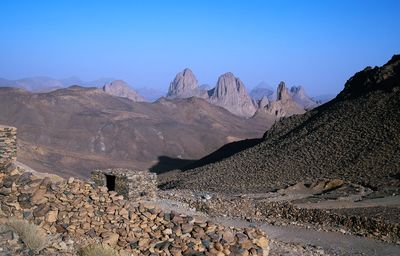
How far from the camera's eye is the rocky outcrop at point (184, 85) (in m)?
170

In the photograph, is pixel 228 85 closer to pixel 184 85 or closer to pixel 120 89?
pixel 184 85

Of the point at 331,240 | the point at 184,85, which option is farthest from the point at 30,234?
the point at 184,85

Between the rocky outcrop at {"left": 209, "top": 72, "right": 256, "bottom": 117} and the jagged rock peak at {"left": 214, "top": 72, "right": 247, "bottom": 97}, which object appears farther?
the jagged rock peak at {"left": 214, "top": 72, "right": 247, "bottom": 97}

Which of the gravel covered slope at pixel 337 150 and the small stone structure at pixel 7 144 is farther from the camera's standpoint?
the gravel covered slope at pixel 337 150

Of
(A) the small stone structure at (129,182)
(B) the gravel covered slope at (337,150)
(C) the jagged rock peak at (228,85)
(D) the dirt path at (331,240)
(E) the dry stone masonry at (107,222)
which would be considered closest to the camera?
(E) the dry stone masonry at (107,222)

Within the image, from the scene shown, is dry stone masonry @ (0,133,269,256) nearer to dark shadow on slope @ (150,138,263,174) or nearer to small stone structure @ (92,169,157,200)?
small stone structure @ (92,169,157,200)

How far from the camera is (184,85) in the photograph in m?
172

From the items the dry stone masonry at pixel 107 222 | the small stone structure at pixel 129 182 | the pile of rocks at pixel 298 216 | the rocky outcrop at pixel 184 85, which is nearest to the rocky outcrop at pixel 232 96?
the rocky outcrop at pixel 184 85

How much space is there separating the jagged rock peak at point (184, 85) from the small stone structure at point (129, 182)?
150966mm

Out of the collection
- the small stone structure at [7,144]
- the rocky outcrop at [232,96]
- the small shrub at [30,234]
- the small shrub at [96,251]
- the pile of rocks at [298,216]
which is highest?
the rocky outcrop at [232,96]

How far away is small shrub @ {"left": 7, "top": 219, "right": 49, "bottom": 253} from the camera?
8.82 meters

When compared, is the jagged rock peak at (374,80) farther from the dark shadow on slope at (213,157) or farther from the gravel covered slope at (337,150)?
the dark shadow on slope at (213,157)

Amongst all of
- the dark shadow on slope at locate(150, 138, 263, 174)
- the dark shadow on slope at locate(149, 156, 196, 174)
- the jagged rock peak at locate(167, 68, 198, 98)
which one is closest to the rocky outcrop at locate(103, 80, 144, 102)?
the jagged rock peak at locate(167, 68, 198, 98)

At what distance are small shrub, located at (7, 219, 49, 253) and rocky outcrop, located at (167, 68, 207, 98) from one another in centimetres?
15928
